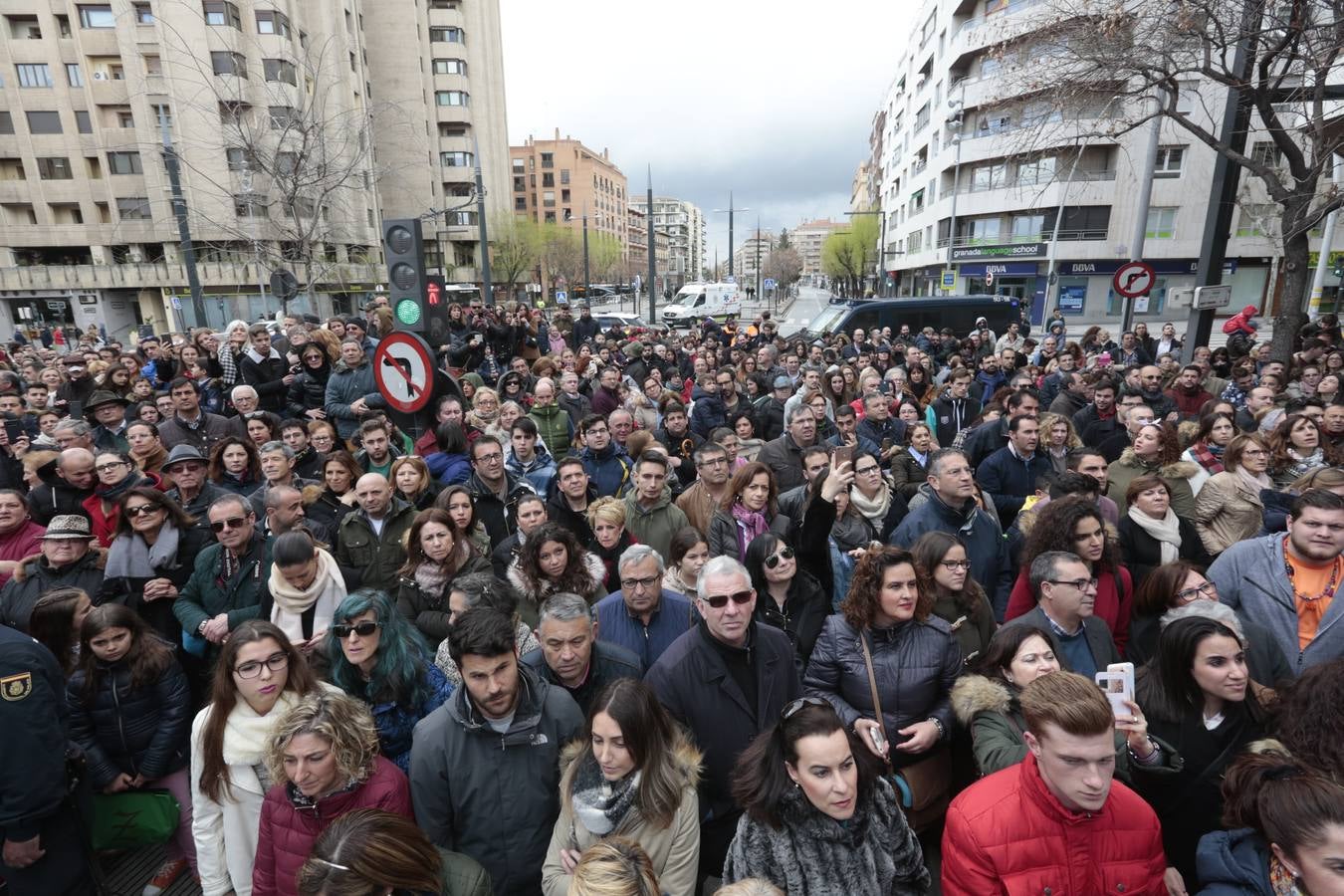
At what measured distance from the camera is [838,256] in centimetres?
7444

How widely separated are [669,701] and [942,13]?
51.8 m

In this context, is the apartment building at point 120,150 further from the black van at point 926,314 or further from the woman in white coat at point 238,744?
the woman in white coat at point 238,744

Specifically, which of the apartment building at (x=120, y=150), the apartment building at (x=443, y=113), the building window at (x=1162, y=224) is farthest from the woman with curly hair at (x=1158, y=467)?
the apartment building at (x=443, y=113)

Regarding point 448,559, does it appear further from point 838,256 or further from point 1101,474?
point 838,256

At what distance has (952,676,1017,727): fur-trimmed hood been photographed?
110 inches

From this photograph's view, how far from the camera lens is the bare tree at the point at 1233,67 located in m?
9.38

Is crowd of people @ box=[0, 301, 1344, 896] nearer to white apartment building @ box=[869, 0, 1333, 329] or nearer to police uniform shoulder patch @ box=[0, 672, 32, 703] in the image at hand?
police uniform shoulder patch @ box=[0, 672, 32, 703]

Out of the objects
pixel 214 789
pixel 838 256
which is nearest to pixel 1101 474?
pixel 214 789

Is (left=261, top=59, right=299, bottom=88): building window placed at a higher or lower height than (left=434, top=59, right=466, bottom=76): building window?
lower

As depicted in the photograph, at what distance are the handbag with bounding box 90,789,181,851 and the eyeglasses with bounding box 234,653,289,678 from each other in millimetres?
1265

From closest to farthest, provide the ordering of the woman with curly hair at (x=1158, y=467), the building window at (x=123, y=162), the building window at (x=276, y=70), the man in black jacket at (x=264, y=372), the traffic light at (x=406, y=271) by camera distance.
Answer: the woman with curly hair at (x=1158, y=467), the traffic light at (x=406, y=271), the man in black jacket at (x=264, y=372), the building window at (x=276, y=70), the building window at (x=123, y=162)

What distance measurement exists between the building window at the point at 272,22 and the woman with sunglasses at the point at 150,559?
45506mm

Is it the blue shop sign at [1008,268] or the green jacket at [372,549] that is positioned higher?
the blue shop sign at [1008,268]

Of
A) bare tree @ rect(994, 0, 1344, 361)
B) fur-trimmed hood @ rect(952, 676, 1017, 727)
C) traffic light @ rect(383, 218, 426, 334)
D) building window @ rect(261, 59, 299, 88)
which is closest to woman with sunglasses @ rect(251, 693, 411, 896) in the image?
fur-trimmed hood @ rect(952, 676, 1017, 727)
